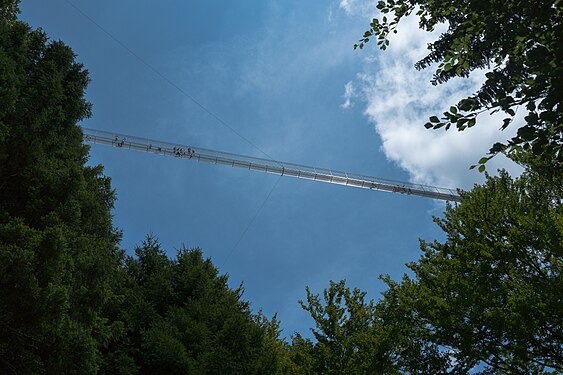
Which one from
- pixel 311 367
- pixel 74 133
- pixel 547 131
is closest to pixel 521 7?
pixel 547 131

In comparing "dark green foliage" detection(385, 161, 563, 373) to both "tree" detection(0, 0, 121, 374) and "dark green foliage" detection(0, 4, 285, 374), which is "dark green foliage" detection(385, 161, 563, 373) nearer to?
"dark green foliage" detection(0, 4, 285, 374)

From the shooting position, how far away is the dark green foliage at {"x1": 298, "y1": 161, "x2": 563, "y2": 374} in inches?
512

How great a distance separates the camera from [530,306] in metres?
12.4

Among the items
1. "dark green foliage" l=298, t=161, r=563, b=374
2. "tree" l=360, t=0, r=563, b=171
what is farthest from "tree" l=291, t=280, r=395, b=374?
"tree" l=360, t=0, r=563, b=171

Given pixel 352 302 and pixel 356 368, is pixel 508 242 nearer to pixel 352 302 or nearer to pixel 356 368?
pixel 352 302

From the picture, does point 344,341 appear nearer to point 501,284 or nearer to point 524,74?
point 501,284

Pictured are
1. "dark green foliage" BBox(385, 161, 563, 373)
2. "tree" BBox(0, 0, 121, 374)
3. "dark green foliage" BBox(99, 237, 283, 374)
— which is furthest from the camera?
"dark green foliage" BBox(99, 237, 283, 374)

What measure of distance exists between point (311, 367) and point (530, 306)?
6752 millimetres

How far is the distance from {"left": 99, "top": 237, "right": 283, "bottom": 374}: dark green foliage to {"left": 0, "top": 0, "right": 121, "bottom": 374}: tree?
253cm

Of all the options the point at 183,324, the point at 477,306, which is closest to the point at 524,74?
the point at 477,306

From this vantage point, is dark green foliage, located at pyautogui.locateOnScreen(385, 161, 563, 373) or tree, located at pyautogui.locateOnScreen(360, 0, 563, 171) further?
dark green foliage, located at pyautogui.locateOnScreen(385, 161, 563, 373)

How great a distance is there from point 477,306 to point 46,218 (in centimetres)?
1317

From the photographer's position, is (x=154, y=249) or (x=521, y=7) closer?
(x=521, y=7)

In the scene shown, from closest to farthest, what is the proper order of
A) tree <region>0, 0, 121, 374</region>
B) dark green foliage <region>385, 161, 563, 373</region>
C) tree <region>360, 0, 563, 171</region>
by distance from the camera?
tree <region>360, 0, 563, 171</region> → tree <region>0, 0, 121, 374</region> → dark green foliage <region>385, 161, 563, 373</region>
